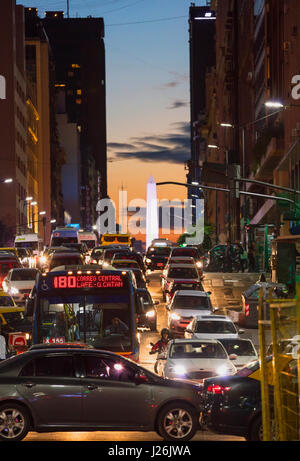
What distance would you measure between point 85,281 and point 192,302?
14842mm

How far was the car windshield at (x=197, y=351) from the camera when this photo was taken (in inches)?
773

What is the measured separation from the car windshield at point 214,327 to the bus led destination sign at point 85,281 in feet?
24.5

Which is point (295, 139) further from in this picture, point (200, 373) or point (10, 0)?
point (10, 0)

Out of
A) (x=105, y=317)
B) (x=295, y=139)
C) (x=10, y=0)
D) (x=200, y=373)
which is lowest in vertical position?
(x=200, y=373)

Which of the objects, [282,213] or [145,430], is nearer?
[145,430]

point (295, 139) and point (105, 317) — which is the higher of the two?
point (295, 139)

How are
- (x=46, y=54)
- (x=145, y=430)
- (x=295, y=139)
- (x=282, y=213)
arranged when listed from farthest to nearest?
(x=46, y=54), (x=282, y=213), (x=295, y=139), (x=145, y=430)

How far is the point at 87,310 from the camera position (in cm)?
1845

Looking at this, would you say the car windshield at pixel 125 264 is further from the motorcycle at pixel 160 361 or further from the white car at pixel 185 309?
the motorcycle at pixel 160 361

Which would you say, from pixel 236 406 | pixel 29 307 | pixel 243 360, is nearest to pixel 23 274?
pixel 243 360

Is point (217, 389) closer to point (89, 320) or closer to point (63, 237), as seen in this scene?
point (89, 320)

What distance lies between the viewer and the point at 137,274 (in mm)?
39812

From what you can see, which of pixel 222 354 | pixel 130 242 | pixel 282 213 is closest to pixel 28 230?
pixel 130 242

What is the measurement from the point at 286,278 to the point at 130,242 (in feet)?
143
